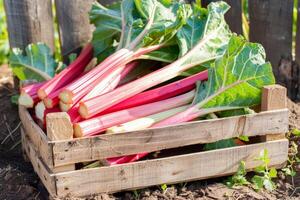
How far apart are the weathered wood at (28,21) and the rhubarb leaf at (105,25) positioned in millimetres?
441

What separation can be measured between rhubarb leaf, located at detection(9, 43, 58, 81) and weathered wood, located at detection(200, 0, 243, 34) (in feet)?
4.11

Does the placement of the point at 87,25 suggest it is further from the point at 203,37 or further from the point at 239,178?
the point at 239,178

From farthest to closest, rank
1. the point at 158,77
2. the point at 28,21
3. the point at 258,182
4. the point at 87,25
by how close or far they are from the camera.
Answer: the point at 87,25 → the point at 28,21 → the point at 158,77 → the point at 258,182

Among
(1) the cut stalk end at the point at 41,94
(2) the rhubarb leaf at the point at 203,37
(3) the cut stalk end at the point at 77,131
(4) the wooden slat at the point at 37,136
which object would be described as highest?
(2) the rhubarb leaf at the point at 203,37

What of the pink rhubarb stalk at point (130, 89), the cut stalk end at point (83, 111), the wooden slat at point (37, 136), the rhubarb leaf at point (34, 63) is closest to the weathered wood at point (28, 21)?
the rhubarb leaf at point (34, 63)

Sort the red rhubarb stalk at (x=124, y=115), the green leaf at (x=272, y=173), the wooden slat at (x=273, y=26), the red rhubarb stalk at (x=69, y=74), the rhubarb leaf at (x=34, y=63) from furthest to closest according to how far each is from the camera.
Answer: the wooden slat at (x=273, y=26) → the rhubarb leaf at (x=34, y=63) → the red rhubarb stalk at (x=69, y=74) → the green leaf at (x=272, y=173) → the red rhubarb stalk at (x=124, y=115)

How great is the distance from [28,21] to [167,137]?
5.16 feet

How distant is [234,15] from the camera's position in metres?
4.67

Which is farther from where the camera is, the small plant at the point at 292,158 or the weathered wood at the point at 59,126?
the small plant at the point at 292,158

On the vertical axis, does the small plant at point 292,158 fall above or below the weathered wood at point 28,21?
below

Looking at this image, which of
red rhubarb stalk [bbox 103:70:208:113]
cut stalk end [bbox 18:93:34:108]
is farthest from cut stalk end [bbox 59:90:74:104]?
cut stalk end [bbox 18:93:34:108]

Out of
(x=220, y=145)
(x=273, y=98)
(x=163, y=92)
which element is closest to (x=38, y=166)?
(x=163, y=92)

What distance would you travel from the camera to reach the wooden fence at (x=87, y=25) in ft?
14.6

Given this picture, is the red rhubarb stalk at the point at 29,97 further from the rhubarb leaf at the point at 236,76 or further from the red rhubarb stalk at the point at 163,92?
the rhubarb leaf at the point at 236,76
